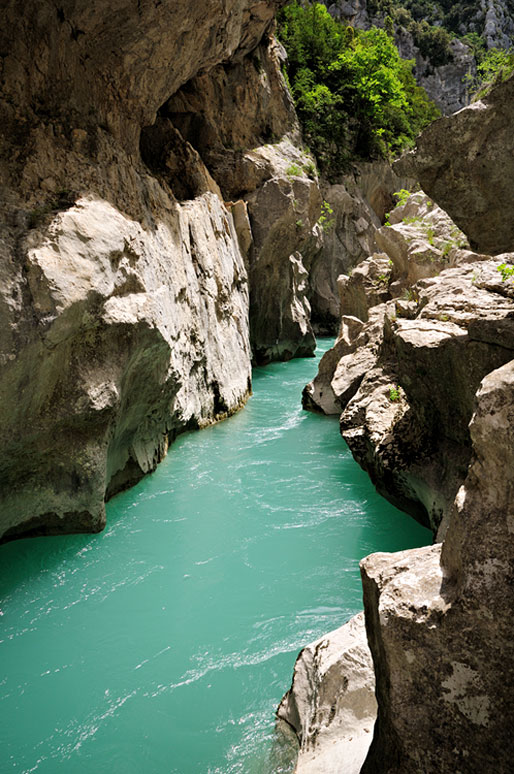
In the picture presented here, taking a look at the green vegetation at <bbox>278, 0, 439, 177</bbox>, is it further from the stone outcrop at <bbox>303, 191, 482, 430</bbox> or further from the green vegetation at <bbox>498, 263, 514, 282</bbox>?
the green vegetation at <bbox>498, 263, 514, 282</bbox>

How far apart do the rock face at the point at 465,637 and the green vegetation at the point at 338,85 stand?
21.9 m

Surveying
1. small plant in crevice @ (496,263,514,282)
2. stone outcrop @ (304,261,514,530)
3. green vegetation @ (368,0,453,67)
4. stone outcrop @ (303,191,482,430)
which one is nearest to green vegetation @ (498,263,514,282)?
small plant in crevice @ (496,263,514,282)

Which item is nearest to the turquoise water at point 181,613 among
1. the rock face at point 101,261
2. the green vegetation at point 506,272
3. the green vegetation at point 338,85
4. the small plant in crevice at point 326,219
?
the rock face at point 101,261

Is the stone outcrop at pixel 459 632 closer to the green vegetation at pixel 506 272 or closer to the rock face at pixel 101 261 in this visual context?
the green vegetation at pixel 506 272

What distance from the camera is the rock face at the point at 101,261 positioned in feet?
17.7

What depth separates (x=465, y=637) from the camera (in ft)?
6.64

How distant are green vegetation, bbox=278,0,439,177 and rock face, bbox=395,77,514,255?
19.0 meters

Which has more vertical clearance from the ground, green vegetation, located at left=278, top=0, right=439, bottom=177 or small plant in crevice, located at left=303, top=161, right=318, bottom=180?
green vegetation, located at left=278, top=0, right=439, bottom=177

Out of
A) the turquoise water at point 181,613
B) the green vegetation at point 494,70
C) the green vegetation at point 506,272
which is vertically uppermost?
the green vegetation at point 494,70

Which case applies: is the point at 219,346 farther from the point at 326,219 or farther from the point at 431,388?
the point at 326,219

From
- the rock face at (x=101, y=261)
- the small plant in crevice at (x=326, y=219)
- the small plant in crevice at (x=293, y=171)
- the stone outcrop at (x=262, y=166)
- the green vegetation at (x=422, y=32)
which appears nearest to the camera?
the rock face at (x=101, y=261)

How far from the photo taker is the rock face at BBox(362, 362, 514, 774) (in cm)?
198

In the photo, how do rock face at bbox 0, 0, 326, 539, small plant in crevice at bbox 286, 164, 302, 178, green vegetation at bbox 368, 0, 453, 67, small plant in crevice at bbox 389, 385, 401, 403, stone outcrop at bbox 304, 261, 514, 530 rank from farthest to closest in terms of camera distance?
green vegetation at bbox 368, 0, 453, 67, small plant in crevice at bbox 286, 164, 302, 178, small plant in crevice at bbox 389, 385, 401, 403, rock face at bbox 0, 0, 326, 539, stone outcrop at bbox 304, 261, 514, 530

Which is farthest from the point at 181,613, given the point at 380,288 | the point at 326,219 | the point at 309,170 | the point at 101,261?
the point at 326,219
